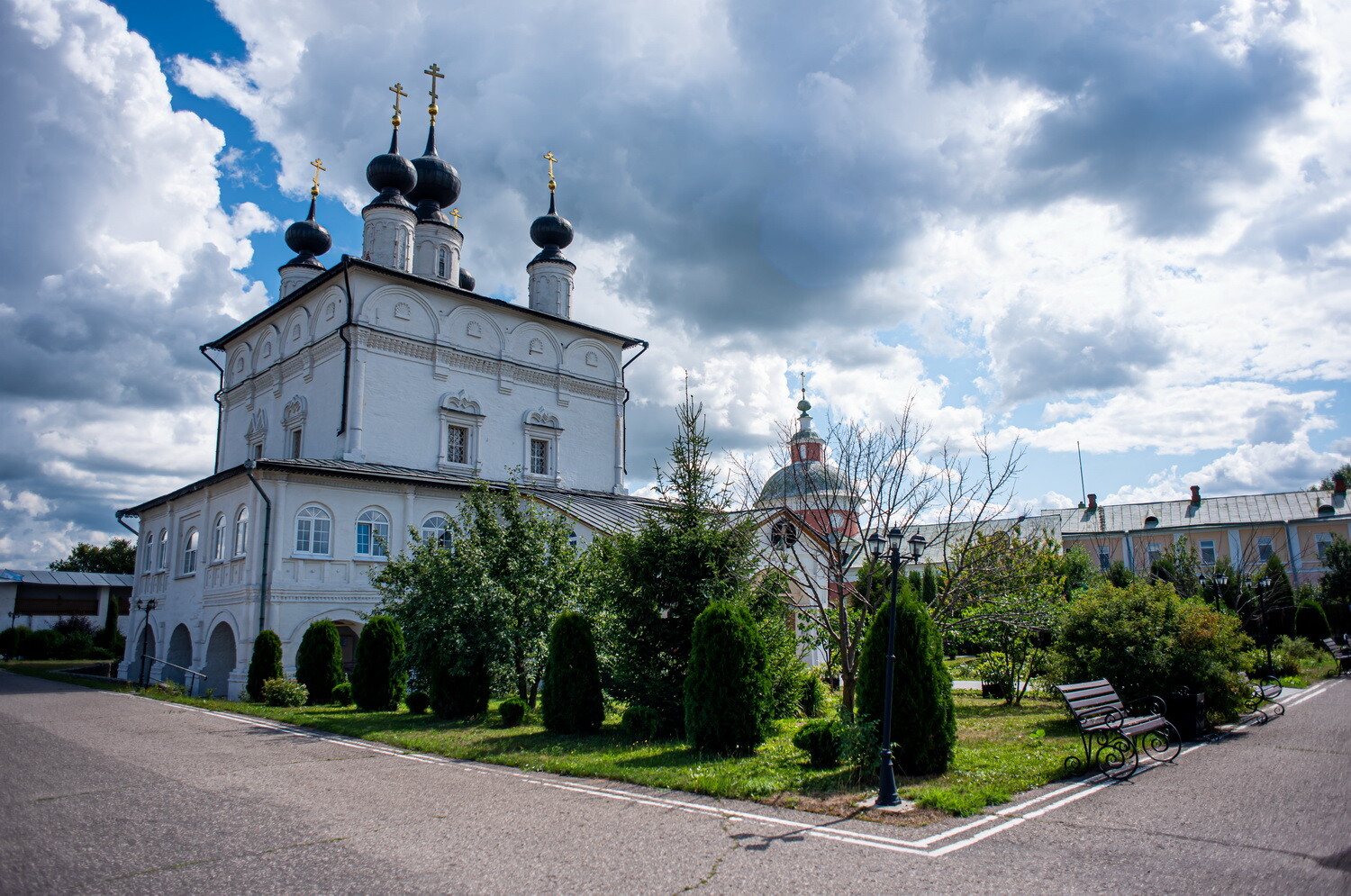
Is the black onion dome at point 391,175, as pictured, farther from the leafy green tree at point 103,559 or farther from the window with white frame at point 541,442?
the leafy green tree at point 103,559

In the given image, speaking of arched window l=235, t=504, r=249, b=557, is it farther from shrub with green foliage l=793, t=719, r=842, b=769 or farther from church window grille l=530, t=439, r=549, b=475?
shrub with green foliage l=793, t=719, r=842, b=769

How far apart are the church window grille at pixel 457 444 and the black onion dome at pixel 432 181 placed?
8.32m

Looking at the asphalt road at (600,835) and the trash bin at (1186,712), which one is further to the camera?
the trash bin at (1186,712)

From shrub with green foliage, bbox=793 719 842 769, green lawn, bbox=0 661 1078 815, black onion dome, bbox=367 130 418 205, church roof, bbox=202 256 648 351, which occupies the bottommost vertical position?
green lawn, bbox=0 661 1078 815

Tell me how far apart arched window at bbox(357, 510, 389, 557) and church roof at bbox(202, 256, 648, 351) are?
775 cm

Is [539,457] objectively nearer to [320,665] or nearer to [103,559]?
[320,665]

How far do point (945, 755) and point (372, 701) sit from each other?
11355mm

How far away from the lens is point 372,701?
51.3 ft

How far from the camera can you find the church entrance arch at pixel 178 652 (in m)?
22.4

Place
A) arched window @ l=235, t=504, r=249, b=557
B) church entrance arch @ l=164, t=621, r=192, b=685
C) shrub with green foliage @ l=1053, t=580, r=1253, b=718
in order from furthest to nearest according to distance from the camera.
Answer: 1. church entrance arch @ l=164, t=621, r=192, b=685
2. arched window @ l=235, t=504, r=249, b=557
3. shrub with green foliage @ l=1053, t=580, r=1253, b=718

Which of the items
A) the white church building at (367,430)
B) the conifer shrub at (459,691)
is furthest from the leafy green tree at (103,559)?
the conifer shrub at (459,691)

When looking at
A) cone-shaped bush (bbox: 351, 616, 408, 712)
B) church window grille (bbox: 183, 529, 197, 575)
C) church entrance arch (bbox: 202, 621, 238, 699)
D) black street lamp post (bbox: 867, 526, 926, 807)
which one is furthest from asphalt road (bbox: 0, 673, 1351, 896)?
church window grille (bbox: 183, 529, 197, 575)

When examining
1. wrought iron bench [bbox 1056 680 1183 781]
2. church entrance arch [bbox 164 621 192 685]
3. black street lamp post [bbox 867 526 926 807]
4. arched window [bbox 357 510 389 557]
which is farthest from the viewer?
church entrance arch [bbox 164 621 192 685]

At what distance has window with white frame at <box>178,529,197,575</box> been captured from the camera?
22.6 meters
